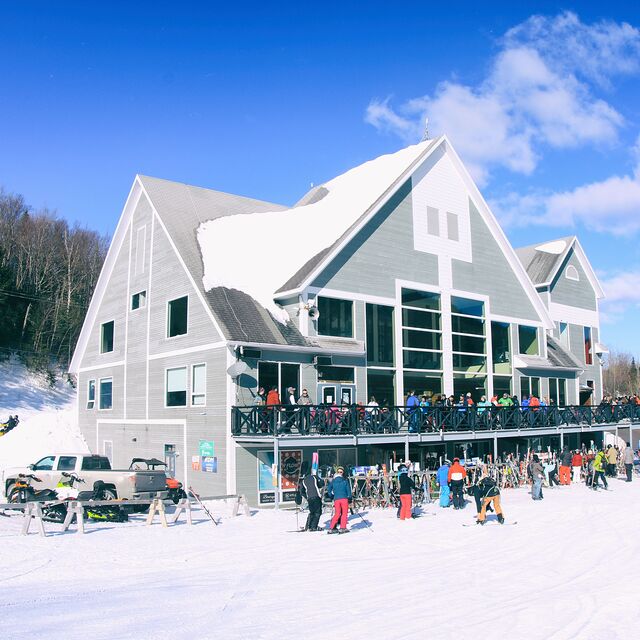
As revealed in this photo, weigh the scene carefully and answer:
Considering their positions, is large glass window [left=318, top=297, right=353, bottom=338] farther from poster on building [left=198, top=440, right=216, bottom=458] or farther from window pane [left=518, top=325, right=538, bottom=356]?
window pane [left=518, top=325, right=538, bottom=356]

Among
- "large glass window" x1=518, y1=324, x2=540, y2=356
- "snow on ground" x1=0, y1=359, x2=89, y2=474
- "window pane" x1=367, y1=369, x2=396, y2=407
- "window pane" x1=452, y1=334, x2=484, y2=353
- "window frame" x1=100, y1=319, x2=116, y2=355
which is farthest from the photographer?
"large glass window" x1=518, y1=324, x2=540, y2=356

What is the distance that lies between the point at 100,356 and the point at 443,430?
1632 centimetres

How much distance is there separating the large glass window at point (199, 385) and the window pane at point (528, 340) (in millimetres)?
16390

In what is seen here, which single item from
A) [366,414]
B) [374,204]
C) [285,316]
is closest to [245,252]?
[285,316]

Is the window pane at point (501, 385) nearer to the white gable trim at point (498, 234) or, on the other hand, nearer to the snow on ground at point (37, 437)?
the white gable trim at point (498, 234)

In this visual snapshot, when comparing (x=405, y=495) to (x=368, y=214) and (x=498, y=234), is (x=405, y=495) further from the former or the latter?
(x=498, y=234)

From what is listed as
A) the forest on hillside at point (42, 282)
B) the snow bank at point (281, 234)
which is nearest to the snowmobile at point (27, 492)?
the snow bank at point (281, 234)

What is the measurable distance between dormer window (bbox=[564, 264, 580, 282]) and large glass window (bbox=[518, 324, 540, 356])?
708 centimetres

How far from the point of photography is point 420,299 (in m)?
29.8

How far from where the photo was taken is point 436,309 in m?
30.1

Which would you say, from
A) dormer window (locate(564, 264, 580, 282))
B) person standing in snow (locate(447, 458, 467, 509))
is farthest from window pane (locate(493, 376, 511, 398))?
person standing in snow (locate(447, 458, 467, 509))

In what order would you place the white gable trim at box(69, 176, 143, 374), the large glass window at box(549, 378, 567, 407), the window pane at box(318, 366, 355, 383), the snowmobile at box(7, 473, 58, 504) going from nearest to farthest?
the snowmobile at box(7, 473, 58, 504)
the window pane at box(318, 366, 355, 383)
the white gable trim at box(69, 176, 143, 374)
the large glass window at box(549, 378, 567, 407)

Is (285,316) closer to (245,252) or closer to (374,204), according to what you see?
(245,252)

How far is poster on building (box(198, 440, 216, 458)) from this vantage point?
24.0 m
